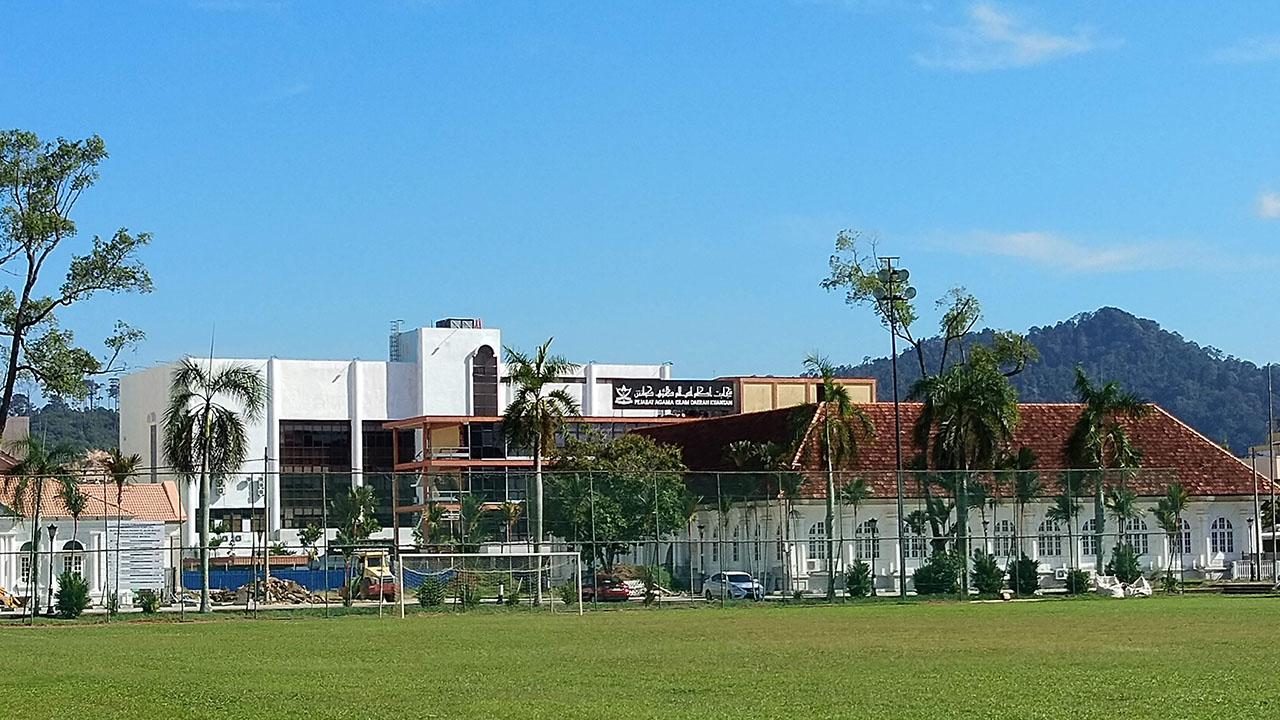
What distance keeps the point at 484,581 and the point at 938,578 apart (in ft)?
45.6

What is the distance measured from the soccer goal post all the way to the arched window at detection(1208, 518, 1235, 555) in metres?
28.6

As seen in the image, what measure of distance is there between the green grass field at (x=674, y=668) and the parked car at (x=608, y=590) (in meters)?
9.70

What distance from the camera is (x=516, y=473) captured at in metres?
52.3

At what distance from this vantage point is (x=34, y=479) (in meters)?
51.5

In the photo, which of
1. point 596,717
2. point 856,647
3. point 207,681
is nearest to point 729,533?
point 856,647

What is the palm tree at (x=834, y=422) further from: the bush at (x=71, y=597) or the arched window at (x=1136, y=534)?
the bush at (x=71, y=597)

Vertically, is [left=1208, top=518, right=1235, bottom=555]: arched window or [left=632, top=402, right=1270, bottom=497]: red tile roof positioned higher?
[left=632, top=402, right=1270, bottom=497]: red tile roof

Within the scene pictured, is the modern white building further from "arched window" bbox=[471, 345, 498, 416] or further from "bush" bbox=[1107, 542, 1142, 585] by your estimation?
"bush" bbox=[1107, 542, 1142, 585]

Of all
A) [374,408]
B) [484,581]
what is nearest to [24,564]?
[484,581]

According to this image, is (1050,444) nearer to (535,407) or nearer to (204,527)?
(535,407)

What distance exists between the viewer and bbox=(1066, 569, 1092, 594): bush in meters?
55.7

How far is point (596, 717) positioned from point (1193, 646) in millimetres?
13824

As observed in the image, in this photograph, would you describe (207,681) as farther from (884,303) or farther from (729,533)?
(884,303)

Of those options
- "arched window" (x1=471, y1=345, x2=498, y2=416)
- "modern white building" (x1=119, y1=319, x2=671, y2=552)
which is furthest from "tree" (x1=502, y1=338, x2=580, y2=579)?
"arched window" (x1=471, y1=345, x2=498, y2=416)
